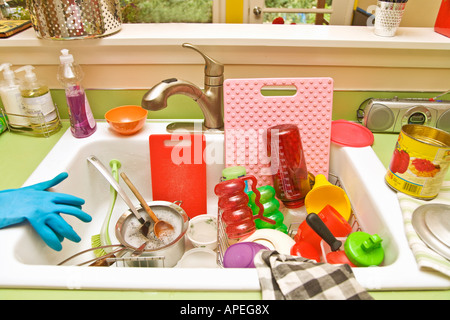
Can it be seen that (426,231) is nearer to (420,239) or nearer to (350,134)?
(420,239)

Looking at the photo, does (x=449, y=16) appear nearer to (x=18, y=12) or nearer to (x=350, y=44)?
(x=350, y=44)

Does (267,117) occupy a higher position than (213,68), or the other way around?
(213,68)

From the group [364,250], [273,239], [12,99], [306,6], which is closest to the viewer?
[364,250]

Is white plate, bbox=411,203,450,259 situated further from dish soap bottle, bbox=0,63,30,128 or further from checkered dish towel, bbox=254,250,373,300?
dish soap bottle, bbox=0,63,30,128

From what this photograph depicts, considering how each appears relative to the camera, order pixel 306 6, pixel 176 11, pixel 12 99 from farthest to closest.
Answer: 1. pixel 306 6
2. pixel 176 11
3. pixel 12 99

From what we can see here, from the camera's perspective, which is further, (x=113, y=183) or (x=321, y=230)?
(x=113, y=183)

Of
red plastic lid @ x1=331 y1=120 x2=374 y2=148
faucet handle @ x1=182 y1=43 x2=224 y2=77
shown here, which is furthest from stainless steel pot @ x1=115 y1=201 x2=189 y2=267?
red plastic lid @ x1=331 y1=120 x2=374 y2=148

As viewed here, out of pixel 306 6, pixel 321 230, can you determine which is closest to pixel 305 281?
pixel 321 230

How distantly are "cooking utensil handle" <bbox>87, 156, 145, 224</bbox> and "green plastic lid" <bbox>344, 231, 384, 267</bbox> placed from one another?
52 cm

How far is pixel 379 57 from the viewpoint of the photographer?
3.26ft

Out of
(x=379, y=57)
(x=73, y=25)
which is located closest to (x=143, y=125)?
(x=73, y=25)

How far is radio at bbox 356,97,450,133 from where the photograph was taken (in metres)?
0.96

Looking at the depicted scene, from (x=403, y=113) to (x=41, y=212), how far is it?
965mm

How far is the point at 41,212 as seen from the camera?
653 millimetres
